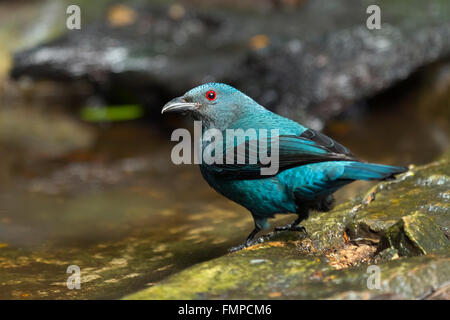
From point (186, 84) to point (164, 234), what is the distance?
3.73 metres

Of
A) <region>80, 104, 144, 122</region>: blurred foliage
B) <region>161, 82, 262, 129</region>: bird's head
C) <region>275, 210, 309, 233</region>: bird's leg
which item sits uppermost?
<region>80, 104, 144, 122</region>: blurred foliage

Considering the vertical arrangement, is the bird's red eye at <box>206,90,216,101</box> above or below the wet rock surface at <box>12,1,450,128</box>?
below

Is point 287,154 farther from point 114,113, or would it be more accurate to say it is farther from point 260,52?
point 114,113

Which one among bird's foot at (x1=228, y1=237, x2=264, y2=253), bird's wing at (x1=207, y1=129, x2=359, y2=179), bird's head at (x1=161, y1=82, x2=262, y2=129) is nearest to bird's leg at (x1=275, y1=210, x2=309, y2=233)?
bird's foot at (x1=228, y1=237, x2=264, y2=253)

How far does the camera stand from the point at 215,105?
4.21 m

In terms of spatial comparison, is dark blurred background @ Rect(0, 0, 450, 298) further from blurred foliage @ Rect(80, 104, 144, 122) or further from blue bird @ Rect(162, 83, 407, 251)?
blue bird @ Rect(162, 83, 407, 251)

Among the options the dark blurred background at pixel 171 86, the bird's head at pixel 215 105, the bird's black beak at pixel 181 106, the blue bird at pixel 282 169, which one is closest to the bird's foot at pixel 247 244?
the blue bird at pixel 282 169

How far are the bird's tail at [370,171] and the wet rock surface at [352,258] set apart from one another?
34 cm

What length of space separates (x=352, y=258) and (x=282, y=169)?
637 mm

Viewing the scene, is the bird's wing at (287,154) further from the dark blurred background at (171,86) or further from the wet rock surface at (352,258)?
the dark blurred background at (171,86)

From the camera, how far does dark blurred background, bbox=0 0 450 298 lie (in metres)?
6.17
